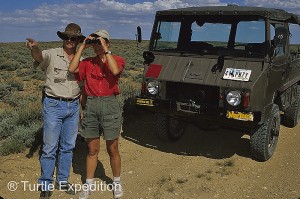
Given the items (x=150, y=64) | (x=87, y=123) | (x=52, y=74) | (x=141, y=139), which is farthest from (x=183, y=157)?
(x=52, y=74)

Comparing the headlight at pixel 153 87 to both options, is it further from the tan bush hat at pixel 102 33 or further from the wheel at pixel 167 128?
the tan bush hat at pixel 102 33

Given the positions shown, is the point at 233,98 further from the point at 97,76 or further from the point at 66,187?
the point at 66,187

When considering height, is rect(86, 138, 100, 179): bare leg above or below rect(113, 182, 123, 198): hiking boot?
above

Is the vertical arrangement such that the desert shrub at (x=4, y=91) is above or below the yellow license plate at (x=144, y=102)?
below

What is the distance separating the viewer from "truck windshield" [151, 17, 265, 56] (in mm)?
5539

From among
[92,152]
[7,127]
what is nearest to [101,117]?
[92,152]

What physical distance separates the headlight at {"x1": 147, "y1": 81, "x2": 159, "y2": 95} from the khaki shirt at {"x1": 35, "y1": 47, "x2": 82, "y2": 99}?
1792 millimetres

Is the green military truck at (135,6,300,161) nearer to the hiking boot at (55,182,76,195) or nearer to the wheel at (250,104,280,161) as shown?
the wheel at (250,104,280,161)

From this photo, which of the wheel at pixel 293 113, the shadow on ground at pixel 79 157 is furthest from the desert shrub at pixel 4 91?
the wheel at pixel 293 113

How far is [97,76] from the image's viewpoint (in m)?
4.13

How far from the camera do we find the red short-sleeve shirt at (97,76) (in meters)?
4.14

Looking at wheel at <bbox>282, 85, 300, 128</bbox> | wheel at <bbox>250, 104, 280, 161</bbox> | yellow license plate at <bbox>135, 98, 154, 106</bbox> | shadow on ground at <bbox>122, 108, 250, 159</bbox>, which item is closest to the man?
yellow license plate at <bbox>135, 98, 154, 106</bbox>

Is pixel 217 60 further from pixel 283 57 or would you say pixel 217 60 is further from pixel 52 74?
pixel 52 74

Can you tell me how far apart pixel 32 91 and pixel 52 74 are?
31.6ft
